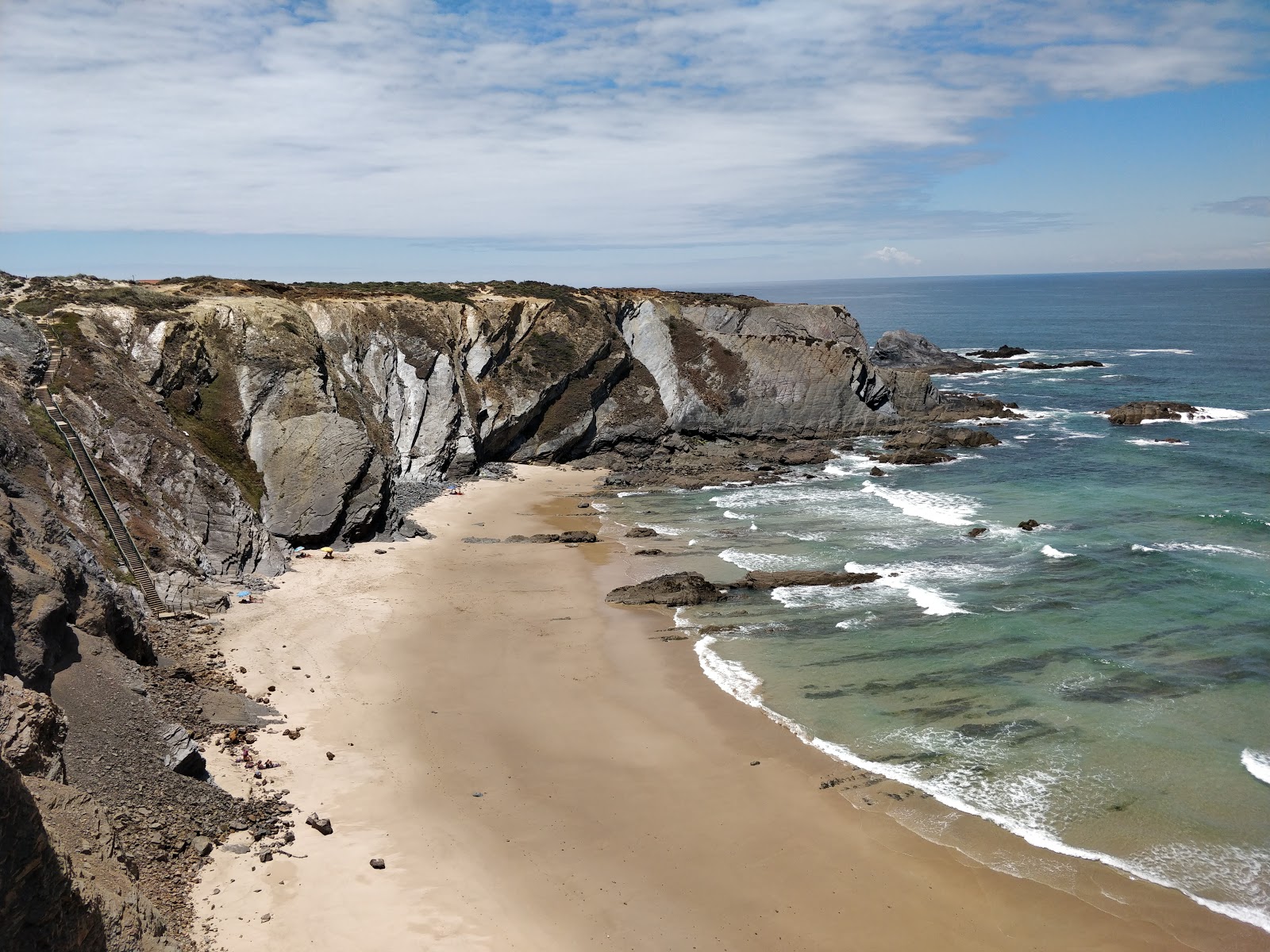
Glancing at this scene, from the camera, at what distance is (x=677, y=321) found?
62500 mm

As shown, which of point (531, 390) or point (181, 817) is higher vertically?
point (531, 390)

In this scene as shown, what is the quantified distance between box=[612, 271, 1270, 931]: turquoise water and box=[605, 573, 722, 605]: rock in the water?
0.74 metres

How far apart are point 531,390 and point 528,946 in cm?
4153

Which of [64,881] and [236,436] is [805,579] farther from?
[64,881]

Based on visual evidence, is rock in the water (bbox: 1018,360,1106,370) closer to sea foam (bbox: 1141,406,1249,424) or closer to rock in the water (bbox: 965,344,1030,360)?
rock in the water (bbox: 965,344,1030,360)

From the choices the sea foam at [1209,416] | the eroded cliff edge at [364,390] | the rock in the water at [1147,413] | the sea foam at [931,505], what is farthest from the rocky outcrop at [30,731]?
the sea foam at [1209,416]

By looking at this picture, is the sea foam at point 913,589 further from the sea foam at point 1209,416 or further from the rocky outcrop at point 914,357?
the rocky outcrop at point 914,357

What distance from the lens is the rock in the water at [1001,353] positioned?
9251cm

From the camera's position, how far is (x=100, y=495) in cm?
2577

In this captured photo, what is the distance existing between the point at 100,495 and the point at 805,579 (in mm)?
22492

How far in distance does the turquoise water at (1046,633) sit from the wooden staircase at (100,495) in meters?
15.7

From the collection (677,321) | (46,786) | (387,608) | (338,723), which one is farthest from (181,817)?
(677,321)

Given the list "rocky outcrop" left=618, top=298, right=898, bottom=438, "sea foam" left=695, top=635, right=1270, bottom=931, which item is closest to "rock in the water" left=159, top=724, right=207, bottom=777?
"sea foam" left=695, top=635, right=1270, bottom=931

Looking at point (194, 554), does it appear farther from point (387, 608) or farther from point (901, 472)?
→ point (901, 472)
